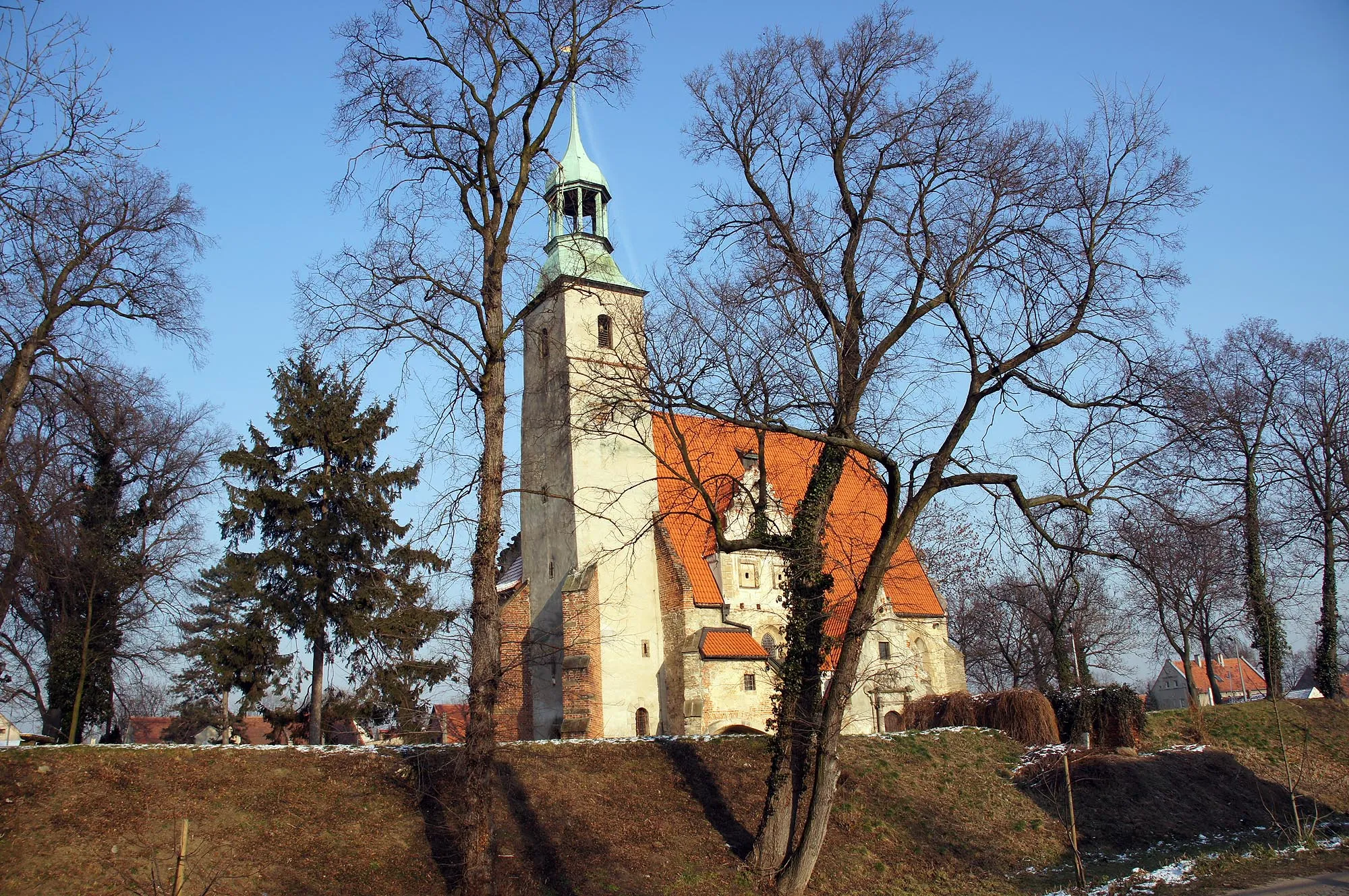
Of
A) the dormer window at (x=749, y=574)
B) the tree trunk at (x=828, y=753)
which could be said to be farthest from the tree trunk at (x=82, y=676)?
the dormer window at (x=749, y=574)

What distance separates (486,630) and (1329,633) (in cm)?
2713

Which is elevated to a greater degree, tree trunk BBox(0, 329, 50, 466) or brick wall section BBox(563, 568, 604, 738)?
tree trunk BBox(0, 329, 50, 466)

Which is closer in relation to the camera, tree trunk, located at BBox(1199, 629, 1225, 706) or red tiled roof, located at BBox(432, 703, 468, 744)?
red tiled roof, located at BBox(432, 703, 468, 744)

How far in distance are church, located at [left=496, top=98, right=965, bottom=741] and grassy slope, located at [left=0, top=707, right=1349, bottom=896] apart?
672 cm

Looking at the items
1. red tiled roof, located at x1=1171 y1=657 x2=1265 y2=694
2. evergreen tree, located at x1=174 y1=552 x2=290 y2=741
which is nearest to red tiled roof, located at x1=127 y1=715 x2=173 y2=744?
evergreen tree, located at x1=174 y1=552 x2=290 y2=741

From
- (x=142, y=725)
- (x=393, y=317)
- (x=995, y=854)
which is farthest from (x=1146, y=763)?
(x=142, y=725)

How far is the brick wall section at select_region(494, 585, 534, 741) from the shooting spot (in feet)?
82.3

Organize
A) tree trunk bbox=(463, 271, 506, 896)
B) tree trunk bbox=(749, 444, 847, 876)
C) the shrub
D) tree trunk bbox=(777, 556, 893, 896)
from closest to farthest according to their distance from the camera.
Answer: tree trunk bbox=(463, 271, 506, 896) < tree trunk bbox=(777, 556, 893, 896) < tree trunk bbox=(749, 444, 847, 876) < the shrub

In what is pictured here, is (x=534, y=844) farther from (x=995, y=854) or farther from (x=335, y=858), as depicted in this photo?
(x=995, y=854)

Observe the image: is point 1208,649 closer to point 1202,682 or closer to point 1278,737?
point 1278,737

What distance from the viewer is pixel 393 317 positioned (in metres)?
10.8

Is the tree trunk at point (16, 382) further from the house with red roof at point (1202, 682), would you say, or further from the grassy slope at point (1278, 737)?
the house with red roof at point (1202, 682)

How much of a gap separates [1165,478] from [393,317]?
32.5 feet

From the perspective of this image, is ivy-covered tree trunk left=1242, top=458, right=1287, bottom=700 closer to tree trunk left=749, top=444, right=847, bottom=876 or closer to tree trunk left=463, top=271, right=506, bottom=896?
tree trunk left=749, top=444, right=847, bottom=876
